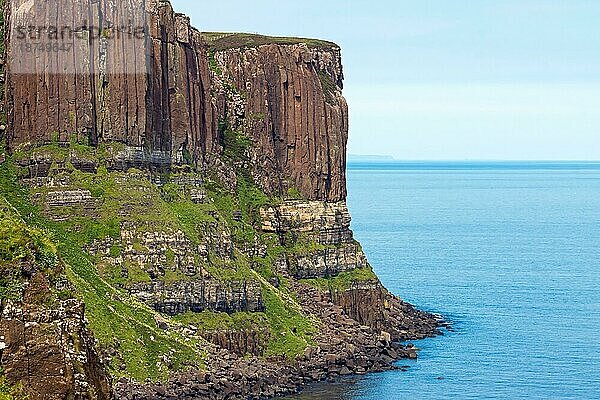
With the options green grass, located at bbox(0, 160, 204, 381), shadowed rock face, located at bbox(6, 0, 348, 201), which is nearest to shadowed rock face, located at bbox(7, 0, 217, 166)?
shadowed rock face, located at bbox(6, 0, 348, 201)

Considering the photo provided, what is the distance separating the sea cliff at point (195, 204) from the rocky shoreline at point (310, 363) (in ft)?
0.67

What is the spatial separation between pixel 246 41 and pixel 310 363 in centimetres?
4638

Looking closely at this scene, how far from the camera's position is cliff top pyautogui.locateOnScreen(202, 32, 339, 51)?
157500mm

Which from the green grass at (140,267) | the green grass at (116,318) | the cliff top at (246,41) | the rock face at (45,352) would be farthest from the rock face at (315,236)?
the rock face at (45,352)

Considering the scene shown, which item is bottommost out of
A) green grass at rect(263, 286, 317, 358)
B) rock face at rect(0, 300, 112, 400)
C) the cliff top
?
green grass at rect(263, 286, 317, 358)

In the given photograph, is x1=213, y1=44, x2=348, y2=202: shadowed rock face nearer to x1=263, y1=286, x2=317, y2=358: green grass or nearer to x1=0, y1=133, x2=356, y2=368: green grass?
x1=0, y1=133, x2=356, y2=368: green grass

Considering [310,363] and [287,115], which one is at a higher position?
[287,115]

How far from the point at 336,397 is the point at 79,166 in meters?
32.0

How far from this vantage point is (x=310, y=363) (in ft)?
411

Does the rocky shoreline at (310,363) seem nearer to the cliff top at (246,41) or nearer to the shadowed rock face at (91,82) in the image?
the shadowed rock face at (91,82)

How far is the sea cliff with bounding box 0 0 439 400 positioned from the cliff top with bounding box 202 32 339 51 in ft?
1.15

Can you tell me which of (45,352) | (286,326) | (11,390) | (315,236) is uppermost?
(45,352)

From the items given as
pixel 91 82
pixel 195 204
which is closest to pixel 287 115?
pixel 195 204

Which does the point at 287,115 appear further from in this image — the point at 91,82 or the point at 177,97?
the point at 91,82
